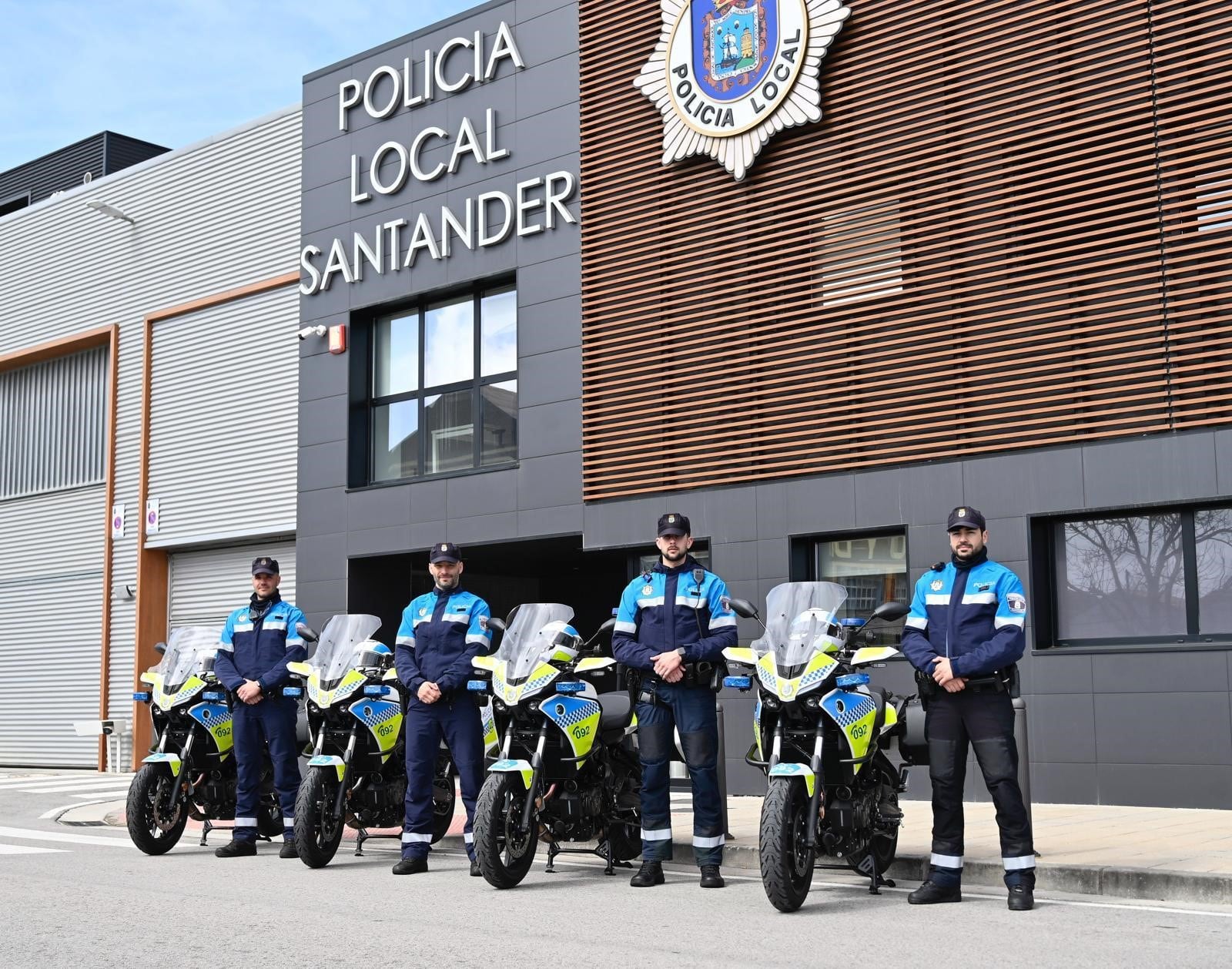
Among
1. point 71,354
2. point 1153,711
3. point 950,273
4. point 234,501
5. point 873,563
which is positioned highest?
point 71,354

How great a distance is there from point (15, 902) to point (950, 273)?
9075 millimetres

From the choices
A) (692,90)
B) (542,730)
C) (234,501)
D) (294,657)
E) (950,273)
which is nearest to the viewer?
(542,730)

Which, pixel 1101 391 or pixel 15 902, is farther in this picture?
pixel 1101 391

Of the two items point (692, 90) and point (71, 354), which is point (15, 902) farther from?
point (71, 354)

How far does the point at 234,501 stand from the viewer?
19.7 meters

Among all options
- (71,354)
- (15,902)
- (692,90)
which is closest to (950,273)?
(692,90)

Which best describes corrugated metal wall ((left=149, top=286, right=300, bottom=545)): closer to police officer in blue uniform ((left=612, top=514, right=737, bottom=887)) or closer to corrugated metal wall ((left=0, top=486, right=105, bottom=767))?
corrugated metal wall ((left=0, top=486, right=105, bottom=767))

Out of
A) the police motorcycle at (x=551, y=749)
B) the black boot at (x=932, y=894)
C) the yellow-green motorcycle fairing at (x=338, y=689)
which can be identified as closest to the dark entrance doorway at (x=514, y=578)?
the yellow-green motorcycle fairing at (x=338, y=689)

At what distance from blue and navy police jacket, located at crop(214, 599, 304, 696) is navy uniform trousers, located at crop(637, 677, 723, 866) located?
10.5ft

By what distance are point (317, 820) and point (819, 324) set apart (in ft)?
22.8

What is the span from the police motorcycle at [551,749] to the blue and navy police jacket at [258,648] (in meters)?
2.12

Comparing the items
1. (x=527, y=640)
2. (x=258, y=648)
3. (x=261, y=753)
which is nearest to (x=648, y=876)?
(x=527, y=640)

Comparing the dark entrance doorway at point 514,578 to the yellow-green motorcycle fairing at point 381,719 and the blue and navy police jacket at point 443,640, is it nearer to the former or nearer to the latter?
the yellow-green motorcycle fairing at point 381,719

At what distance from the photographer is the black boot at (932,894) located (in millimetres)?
7465
